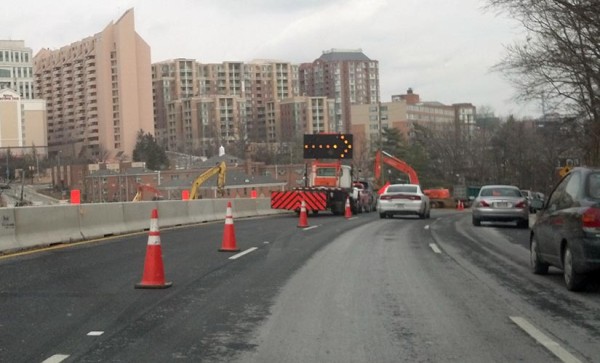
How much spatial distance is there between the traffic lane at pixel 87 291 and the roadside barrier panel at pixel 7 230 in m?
0.66

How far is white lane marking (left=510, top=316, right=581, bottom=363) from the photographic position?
6373 mm

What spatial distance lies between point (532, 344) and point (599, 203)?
3.35 m

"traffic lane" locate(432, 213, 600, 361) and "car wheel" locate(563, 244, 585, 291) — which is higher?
"car wheel" locate(563, 244, 585, 291)

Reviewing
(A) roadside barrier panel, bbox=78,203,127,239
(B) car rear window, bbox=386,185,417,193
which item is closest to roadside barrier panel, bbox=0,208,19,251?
(A) roadside barrier panel, bbox=78,203,127,239

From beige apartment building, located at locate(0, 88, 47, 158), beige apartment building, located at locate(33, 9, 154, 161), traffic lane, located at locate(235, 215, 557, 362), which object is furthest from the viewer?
beige apartment building, located at locate(33, 9, 154, 161)

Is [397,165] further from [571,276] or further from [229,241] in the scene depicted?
[571,276]

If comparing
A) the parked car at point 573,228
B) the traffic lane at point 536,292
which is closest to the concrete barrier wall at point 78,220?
the traffic lane at point 536,292

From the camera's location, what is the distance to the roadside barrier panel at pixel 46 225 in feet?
52.6

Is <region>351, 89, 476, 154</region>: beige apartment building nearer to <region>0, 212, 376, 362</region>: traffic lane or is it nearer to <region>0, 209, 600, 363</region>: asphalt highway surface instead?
<region>0, 212, 376, 362</region>: traffic lane

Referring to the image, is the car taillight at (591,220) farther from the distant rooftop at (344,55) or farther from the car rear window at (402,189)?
the distant rooftop at (344,55)

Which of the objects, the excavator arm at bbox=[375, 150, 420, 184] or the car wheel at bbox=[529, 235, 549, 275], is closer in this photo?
the car wheel at bbox=[529, 235, 549, 275]

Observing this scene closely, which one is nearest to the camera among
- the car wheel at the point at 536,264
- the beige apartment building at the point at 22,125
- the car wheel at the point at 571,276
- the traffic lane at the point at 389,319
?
the traffic lane at the point at 389,319

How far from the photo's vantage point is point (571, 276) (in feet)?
33.0

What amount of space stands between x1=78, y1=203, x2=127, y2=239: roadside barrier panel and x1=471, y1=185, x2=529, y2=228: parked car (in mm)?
12205
